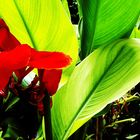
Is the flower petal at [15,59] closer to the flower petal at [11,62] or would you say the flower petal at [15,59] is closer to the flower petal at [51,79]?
the flower petal at [11,62]

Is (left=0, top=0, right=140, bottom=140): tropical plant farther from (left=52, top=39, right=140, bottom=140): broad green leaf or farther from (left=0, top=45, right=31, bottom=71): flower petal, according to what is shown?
(left=0, top=45, right=31, bottom=71): flower petal

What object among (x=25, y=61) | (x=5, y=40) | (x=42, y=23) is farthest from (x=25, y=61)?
(x=42, y=23)

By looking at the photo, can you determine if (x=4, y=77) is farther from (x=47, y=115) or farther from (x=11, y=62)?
(x=47, y=115)

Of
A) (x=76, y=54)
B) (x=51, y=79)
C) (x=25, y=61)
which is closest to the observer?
(x=25, y=61)

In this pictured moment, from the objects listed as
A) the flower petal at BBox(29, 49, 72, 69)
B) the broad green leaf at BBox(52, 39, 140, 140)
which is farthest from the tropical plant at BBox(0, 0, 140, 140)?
the flower petal at BBox(29, 49, 72, 69)

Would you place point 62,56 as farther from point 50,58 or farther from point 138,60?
point 138,60

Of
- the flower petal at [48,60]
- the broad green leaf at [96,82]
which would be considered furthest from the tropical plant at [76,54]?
the flower petal at [48,60]
